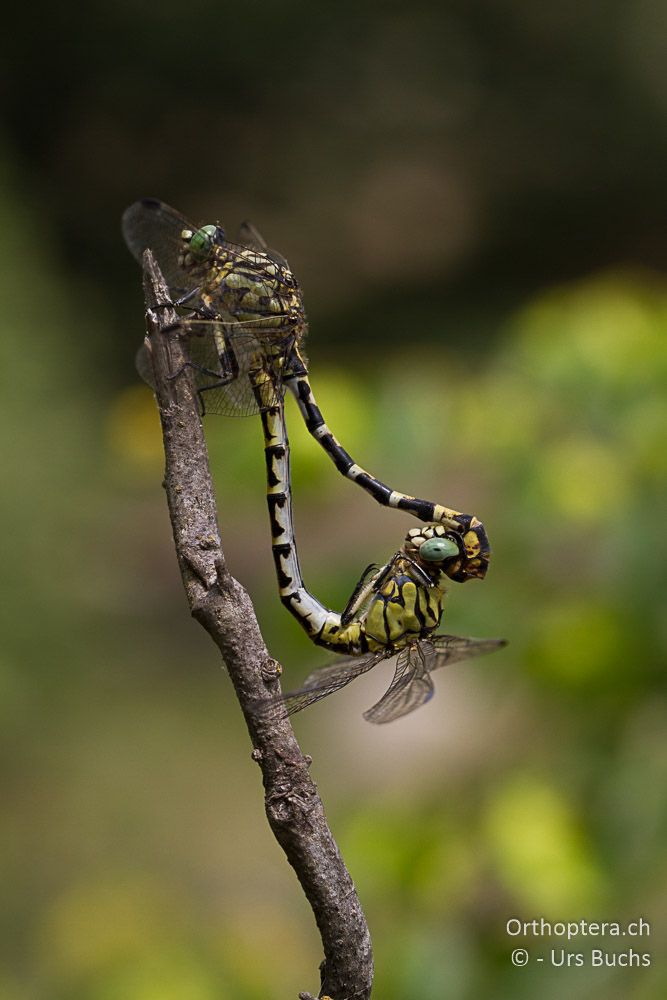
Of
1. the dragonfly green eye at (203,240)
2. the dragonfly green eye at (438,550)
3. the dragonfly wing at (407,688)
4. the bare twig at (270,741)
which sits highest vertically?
the dragonfly green eye at (203,240)

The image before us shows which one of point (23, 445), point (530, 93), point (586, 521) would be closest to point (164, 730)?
point (23, 445)

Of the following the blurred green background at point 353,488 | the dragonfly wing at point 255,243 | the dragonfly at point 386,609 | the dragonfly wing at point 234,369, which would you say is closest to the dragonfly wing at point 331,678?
the dragonfly at point 386,609

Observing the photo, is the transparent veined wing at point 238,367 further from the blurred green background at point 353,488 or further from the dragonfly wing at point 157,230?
the blurred green background at point 353,488

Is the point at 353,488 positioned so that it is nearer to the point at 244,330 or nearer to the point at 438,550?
the point at 244,330

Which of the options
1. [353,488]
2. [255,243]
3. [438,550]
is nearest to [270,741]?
[438,550]

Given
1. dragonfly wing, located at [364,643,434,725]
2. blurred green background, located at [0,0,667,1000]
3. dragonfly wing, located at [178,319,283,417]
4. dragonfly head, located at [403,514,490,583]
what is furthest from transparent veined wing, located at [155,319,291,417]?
blurred green background, located at [0,0,667,1000]

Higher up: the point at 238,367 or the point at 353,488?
the point at 353,488
